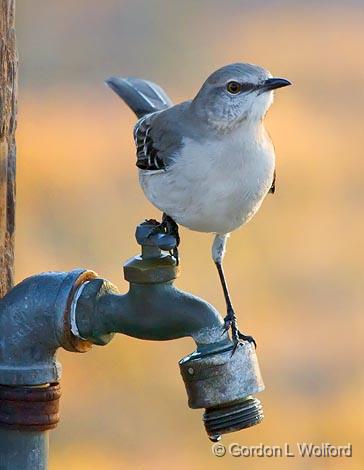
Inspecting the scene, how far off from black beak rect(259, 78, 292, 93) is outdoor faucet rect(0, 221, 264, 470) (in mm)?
963

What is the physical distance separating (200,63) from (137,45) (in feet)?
2.38

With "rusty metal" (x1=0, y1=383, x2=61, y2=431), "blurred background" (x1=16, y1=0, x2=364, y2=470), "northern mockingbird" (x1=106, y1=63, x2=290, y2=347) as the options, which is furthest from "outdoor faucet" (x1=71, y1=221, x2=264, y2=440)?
"blurred background" (x1=16, y1=0, x2=364, y2=470)

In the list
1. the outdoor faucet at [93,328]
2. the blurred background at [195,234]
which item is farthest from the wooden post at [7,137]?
the blurred background at [195,234]

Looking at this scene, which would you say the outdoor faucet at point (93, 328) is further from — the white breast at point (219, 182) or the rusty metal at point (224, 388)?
the white breast at point (219, 182)

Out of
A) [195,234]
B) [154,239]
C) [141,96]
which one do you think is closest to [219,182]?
[154,239]

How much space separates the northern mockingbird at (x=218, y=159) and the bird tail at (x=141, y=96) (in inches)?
31.9

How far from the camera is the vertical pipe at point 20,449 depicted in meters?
4.37

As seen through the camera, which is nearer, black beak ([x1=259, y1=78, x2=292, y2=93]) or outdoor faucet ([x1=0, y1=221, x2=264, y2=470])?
outdoor faucet ([x1=0, y1=221, x2=264, y2=470])

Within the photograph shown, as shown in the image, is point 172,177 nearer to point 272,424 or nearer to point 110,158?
point 272,424

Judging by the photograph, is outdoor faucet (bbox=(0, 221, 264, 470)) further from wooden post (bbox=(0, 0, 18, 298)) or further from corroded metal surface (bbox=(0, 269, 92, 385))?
wooden post (bbox=(0, 0, 18, 298))

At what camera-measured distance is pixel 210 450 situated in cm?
877

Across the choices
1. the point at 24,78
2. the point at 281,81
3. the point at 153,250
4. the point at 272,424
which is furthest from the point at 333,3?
the point at 153,250

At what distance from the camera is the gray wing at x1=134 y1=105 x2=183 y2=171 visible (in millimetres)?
5363

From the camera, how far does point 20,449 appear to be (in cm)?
438
